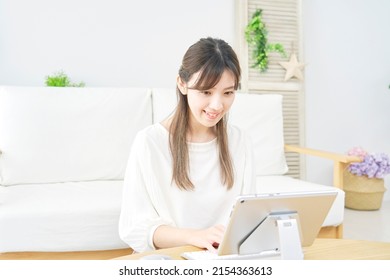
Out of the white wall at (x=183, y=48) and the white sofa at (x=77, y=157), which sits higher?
the white wall at (x=183, y=48)

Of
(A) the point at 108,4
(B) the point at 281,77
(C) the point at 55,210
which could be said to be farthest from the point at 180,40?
(C) the point at 55,210

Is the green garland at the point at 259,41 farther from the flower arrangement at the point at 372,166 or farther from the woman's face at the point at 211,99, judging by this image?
the woman's face at the point at 211,99

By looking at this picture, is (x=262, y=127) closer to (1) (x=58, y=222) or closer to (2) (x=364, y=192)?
(2) (x=364, y=192)

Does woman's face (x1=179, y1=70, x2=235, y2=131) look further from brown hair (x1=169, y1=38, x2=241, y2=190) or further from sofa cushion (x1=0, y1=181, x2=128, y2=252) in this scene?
sofa cushion (x1=0, y1=181, x2=128, y2=252)

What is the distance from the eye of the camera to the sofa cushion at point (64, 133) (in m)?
2.13

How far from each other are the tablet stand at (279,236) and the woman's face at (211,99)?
1.24ft

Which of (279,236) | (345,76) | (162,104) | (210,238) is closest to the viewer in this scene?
(279,236)

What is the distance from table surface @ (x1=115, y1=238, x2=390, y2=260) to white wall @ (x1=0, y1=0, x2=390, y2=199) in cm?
188

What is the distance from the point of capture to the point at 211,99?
1.13 meters

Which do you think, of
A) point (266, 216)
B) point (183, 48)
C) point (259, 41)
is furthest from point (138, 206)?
point (259, 41)

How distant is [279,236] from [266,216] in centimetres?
4

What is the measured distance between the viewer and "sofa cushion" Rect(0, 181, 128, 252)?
166cm

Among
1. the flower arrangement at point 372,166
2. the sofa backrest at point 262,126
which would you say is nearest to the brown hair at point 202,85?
the sofa backrest at point 262,126

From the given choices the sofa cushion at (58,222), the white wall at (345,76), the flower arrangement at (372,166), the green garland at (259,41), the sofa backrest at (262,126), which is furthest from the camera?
the white wall at (345,76)
